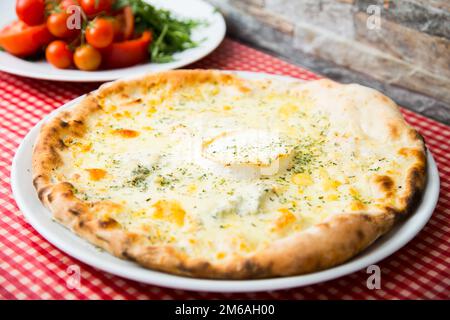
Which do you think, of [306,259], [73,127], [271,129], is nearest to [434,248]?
[306,259]

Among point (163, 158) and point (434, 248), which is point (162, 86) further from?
point (434, 248)

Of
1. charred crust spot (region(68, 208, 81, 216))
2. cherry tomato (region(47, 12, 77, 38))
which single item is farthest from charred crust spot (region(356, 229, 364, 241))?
cherry tomato (region(47, 12, 77, 38))

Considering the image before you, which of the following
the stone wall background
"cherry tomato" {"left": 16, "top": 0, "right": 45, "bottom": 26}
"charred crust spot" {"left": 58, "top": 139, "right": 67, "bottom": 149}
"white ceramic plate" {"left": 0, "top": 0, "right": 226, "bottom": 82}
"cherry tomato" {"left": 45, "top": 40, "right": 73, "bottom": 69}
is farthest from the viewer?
"cherry tomato" {"left": 16, "top": 0, "right": 45, "bottom": 26}

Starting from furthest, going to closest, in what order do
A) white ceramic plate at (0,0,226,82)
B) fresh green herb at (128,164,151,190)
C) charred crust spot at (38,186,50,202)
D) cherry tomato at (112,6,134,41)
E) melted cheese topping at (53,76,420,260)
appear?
cherry tomato at (112,6,134,41) < white ceramic plate at (0,0,226,82) < fresh green herb at (128,164,151,190) < charred crust spot at (38,186,50,202) < melted cheese topping at (53,76,420,260)

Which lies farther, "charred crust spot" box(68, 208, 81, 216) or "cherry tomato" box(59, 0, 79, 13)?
"cherry tomato" box(59, 0, 79, 13)

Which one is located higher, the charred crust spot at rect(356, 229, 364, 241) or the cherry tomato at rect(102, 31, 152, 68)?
the charred crust spot at rect(356, 229, 364, 241)

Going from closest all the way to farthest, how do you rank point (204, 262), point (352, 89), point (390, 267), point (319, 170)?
point (204, 262)
point (390, 267)
point (319, 170)
point (352, 89)

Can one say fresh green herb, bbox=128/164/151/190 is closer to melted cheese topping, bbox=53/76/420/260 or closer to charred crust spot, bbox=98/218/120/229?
melted cheese topping, bbox=53/76/420/260
